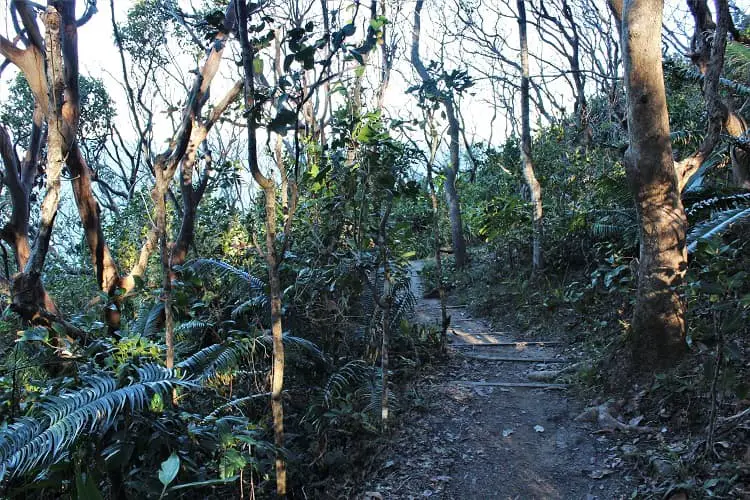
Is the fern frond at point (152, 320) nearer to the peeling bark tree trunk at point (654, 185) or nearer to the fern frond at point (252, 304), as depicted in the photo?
the fern frond at point (252, 304)

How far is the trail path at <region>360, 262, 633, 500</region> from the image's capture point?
352 cm

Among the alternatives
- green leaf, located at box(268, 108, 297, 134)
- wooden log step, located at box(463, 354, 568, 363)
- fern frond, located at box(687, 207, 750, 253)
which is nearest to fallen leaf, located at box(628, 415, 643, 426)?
wooden log step, located at box(463, 354, 568, 363)

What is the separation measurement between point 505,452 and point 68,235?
22.3m

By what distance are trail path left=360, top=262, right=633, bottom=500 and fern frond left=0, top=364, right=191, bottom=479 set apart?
195cm

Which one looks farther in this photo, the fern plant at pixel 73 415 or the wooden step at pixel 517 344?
the wooden step at pixel 517 344

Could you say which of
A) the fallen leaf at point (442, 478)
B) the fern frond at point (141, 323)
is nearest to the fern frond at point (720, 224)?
the fallen leaf at point (442, 478)

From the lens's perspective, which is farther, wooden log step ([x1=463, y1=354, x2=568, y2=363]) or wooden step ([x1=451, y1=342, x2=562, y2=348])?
wooden step ([x1=451, y1=342, x2=562, y2=348])

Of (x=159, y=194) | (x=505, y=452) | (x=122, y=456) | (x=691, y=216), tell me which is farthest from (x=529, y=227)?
(x=122, y=456)

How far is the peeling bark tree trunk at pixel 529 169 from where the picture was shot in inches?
327

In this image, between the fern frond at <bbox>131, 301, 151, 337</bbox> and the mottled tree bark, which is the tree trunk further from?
the fern frond at <bbox>131, 301, 151, 337</bbox>

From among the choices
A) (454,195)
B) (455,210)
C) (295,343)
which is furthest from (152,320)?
(454,195)

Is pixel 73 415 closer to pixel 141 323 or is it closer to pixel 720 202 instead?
pixel 141 323

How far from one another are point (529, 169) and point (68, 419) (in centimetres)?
764

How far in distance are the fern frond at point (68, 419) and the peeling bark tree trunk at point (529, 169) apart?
22.2 ft
